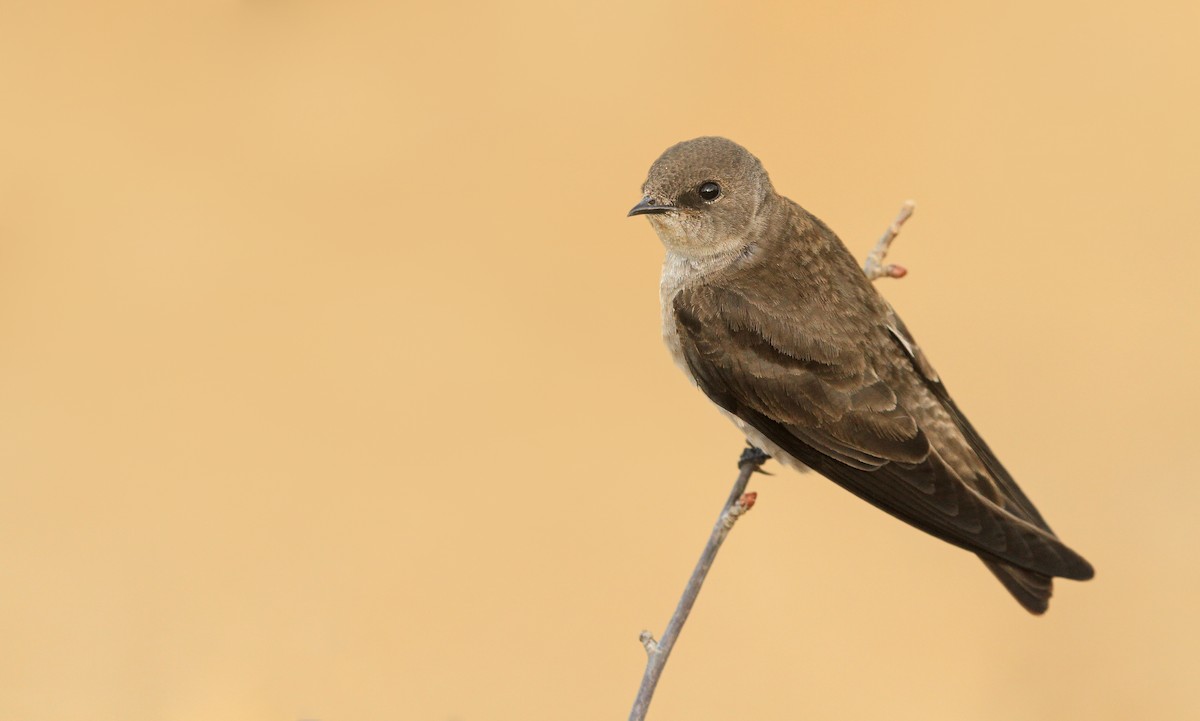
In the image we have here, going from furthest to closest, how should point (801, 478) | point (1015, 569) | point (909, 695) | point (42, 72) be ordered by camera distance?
point (42, 72), point (801, 478), point (909, 695), point (1015, 569)

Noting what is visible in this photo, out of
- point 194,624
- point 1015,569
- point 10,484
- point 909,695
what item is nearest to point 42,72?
point 10,484

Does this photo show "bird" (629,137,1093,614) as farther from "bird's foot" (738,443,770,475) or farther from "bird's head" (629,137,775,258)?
"bird's foot" (738,443,770,475)

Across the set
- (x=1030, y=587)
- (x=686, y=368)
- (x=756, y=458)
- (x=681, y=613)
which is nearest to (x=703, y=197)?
(x=686, y=368)

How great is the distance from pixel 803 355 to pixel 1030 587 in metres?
1.12

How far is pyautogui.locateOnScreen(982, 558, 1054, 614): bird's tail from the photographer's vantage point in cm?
441

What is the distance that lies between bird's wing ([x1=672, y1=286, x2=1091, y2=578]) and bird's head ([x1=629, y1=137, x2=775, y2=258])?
21 cm

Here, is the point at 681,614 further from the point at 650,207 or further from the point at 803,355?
the point at 650,207

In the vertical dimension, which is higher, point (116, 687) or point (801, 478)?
point (801, 478)

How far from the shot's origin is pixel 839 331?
4.77m

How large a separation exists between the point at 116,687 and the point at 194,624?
578mm

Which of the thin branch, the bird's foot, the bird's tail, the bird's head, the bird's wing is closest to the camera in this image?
the thin branch

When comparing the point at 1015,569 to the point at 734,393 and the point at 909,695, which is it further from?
the point at 909,695

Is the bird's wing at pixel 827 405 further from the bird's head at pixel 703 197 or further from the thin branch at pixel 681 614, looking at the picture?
the thin branch at pixel 681 614

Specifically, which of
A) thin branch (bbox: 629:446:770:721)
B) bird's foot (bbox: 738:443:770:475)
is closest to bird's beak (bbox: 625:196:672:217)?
bird's foot (bbox: 738:443:770:475)
